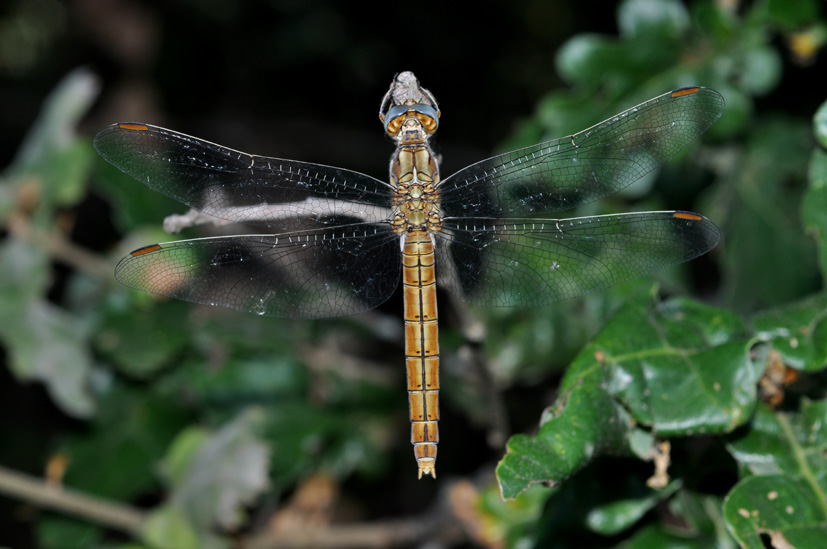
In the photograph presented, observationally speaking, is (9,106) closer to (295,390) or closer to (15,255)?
(15,255)

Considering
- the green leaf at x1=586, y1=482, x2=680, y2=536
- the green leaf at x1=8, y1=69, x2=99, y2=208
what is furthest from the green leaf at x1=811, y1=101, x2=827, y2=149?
the green leaf at x1=8, y1=69, x2=99, y2=208

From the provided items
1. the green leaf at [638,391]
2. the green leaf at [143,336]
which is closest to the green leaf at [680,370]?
Result: the green leaf at [638,391]

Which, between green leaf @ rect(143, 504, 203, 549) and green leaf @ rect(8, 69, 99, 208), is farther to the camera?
green leaf @ rect(8, 69, 99, 208)

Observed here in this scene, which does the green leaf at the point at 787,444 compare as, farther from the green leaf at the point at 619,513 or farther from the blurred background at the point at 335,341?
the blurred background at the point at 335,341

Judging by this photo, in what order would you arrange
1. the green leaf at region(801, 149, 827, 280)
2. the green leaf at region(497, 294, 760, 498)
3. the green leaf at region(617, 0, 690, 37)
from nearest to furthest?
the green leaf at region(497, 294, 760, 498) < the green leaf at region(801, 149, 827, 280) < the green leaf at region(617, 0, 690, 37)

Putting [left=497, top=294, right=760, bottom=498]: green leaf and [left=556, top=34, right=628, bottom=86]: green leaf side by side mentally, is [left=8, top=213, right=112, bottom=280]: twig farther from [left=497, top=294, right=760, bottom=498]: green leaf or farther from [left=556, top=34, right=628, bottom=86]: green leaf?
[left=497, top=294, right=760, bottom=498]: green leaf

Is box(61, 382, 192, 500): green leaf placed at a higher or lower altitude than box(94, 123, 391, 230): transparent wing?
lower

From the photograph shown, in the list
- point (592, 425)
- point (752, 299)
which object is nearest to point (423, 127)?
point (592, 425)

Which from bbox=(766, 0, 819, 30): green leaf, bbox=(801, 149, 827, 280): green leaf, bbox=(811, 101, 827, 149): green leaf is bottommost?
bbox=(801, 149, 827, 280): green leaf
